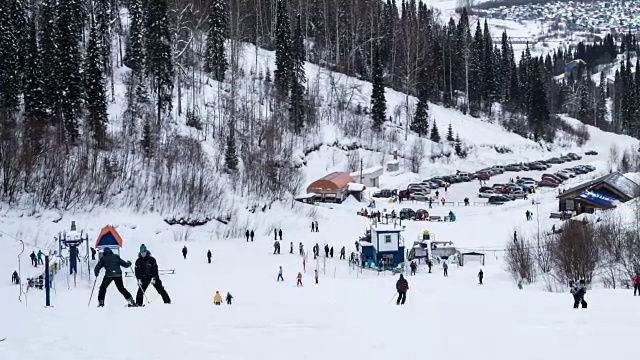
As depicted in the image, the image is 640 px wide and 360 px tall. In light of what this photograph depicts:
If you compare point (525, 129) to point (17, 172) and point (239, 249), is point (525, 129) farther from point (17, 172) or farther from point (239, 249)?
point (17, 172)

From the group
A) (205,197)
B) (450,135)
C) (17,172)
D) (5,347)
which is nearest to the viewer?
(5,347)

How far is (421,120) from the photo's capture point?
7075 cm

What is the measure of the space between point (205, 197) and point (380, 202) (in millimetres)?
15608

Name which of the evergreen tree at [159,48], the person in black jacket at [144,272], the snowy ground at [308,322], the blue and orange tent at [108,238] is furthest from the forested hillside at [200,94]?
the person in black jacket at [144,272]

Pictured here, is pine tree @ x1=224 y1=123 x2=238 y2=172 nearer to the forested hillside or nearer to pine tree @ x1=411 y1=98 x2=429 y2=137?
the forested hillside

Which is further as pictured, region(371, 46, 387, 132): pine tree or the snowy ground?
region(371, 46, 387, 132): pine tree

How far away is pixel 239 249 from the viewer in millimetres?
34688

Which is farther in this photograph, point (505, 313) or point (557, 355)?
point (505, 313)

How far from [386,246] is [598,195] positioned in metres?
18.5

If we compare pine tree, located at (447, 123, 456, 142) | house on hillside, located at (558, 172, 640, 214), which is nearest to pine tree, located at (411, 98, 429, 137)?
pine tree, located at (447, 123, 456, 142)

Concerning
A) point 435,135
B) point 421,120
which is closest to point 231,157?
point 421,120

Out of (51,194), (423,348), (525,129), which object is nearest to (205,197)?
(51,194)

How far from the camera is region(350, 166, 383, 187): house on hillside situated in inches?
2160

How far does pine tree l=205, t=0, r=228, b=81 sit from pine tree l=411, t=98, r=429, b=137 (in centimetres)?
2181
